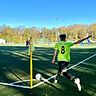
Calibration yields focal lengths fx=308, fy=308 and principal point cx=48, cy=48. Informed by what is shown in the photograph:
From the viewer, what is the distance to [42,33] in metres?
138

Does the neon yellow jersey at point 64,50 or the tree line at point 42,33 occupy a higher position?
the tree line at point 42,33

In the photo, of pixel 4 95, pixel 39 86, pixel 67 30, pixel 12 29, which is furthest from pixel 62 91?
pixel 67 30

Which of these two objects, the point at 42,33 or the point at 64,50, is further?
the point at 42,33

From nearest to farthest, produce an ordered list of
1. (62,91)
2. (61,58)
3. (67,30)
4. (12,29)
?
(62,91), (61,58), (12,29), (67,30)

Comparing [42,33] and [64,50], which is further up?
[42,33]

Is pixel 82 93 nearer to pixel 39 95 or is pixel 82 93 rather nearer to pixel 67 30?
pixel 39 95

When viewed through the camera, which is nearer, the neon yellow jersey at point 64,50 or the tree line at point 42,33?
the neon yellow jersey at point 64,50

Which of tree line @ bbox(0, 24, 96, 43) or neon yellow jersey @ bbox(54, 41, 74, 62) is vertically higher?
tree line @ bbox(0, 24, 96, 43)

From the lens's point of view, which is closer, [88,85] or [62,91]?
[62,91]

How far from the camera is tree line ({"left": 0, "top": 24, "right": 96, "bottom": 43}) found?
417ft

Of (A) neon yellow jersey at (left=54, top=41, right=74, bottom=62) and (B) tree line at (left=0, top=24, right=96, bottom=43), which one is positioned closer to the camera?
(A) neon yellow jersey at (left=54, top=41, right=74, bottom=62)

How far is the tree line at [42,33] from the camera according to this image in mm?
127019

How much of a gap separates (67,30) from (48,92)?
137095 mm

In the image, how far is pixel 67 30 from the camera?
478 feet
